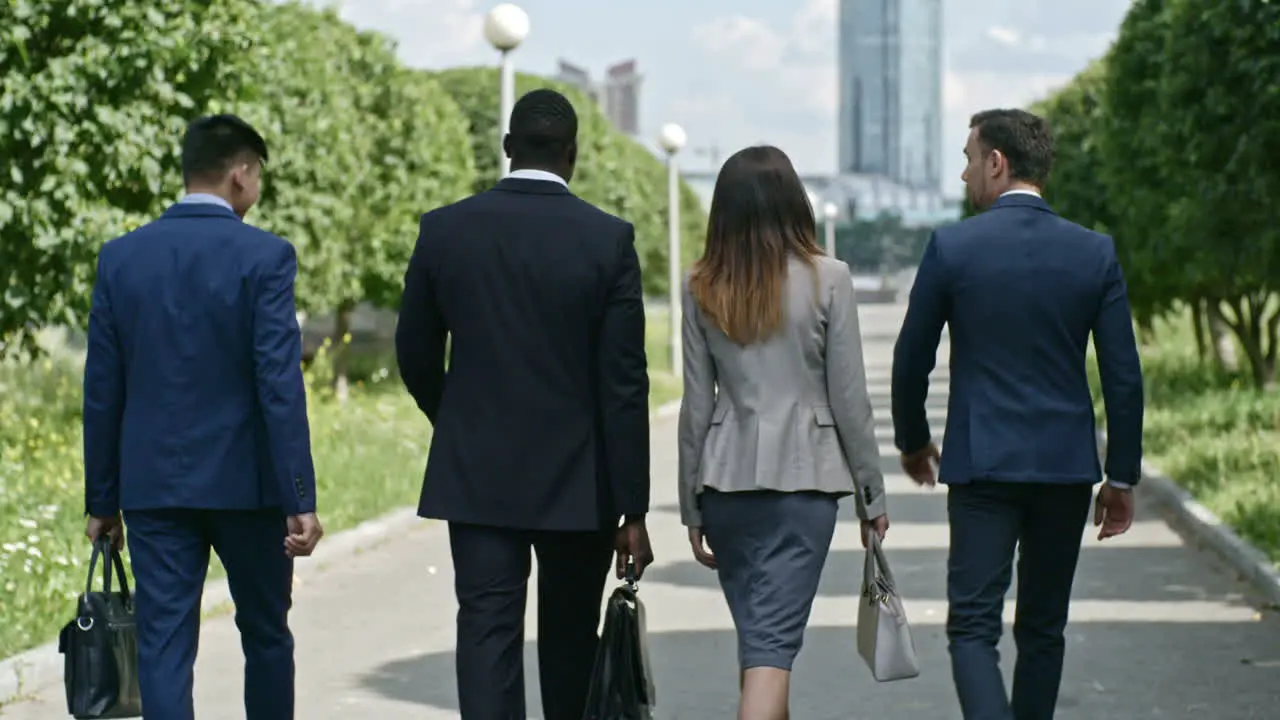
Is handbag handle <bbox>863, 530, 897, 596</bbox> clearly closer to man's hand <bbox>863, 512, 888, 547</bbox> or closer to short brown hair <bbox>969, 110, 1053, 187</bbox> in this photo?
man's hand <bbox>863, 512, 888, 547</bbox>

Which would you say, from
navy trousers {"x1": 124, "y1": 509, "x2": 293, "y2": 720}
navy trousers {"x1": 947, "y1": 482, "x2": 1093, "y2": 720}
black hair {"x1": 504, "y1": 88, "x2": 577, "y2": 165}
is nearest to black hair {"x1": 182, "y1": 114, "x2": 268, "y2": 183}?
black hair {"x1": 504, "y1": 88, "x2": 577, "y2": 165}

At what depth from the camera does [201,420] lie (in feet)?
19.1

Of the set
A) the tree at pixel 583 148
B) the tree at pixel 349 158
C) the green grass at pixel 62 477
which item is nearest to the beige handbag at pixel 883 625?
the green grass at pixel 62 477

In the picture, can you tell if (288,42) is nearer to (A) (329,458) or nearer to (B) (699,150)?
(A) (329,458)

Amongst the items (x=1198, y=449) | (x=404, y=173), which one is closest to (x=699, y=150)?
(x=404, y=173)

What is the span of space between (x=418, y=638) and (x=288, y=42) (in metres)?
13.7

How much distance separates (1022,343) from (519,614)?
158 cm

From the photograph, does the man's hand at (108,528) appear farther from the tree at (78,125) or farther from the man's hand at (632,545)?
the tree at (78,125)

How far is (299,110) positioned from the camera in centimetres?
2377

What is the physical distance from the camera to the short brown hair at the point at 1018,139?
20.5ft

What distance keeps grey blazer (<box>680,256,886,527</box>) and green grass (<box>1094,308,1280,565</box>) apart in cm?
625

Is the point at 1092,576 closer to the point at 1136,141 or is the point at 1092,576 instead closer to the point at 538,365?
the point at 538,365

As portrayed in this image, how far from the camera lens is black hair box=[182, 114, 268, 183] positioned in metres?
5.93

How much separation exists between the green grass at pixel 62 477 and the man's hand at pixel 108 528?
2.85 metres
